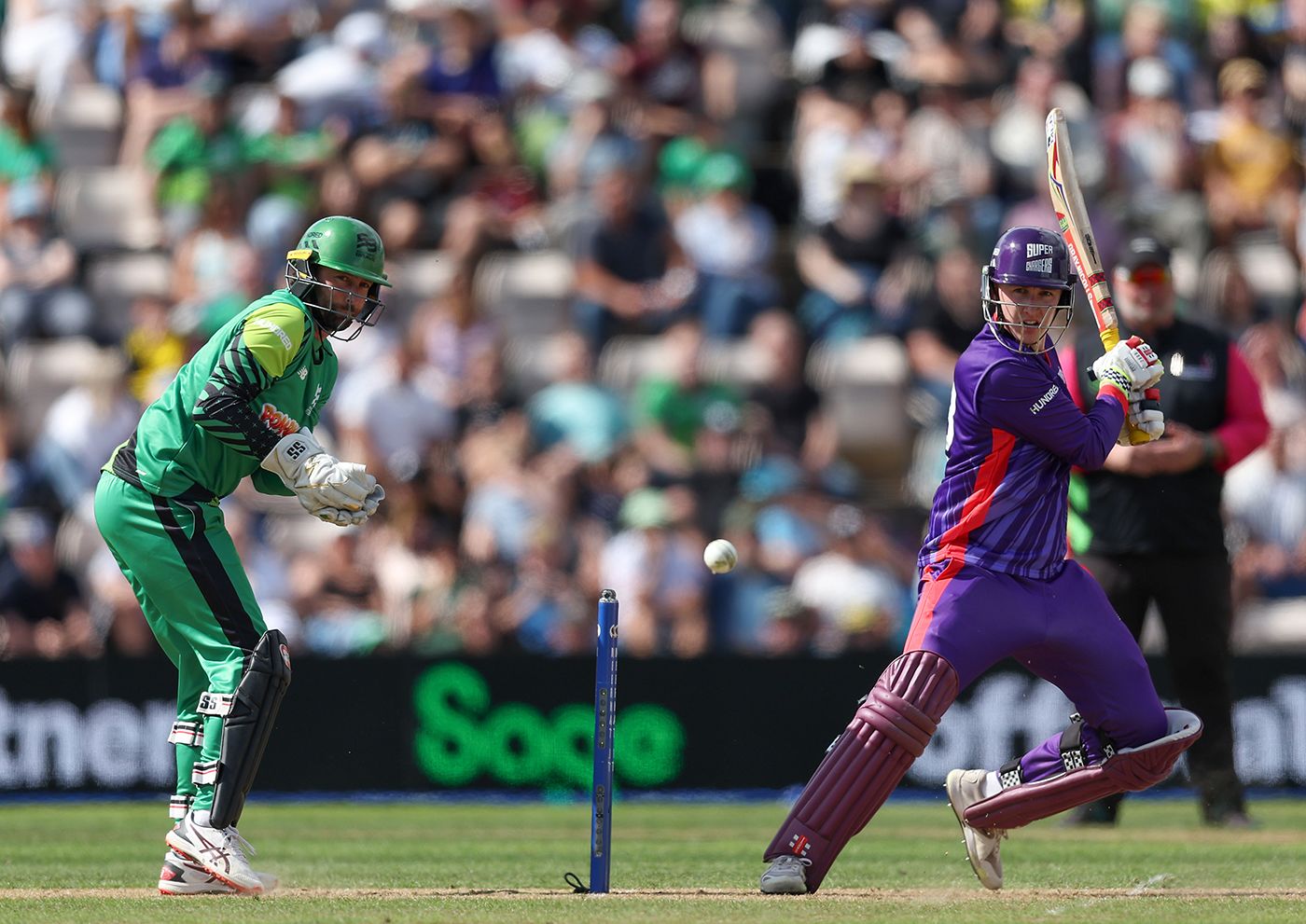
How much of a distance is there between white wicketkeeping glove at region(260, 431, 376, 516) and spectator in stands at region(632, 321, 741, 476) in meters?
7.12

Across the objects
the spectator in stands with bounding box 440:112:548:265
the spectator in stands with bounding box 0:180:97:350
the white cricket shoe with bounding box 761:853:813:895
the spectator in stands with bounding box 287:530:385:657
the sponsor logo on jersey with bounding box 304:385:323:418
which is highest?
the spectator in stands with bounding box 440:112:548:265

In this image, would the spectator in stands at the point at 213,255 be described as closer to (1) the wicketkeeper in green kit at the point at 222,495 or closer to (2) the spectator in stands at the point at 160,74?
(2) the spectator in stands at the point at 160,74

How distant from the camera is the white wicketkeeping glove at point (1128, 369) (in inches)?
313

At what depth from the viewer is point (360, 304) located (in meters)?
8.12

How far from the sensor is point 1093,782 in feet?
25.6

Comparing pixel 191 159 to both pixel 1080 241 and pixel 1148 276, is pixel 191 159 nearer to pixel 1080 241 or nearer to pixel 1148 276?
pixel 1148 276

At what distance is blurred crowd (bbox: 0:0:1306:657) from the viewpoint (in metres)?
14.0

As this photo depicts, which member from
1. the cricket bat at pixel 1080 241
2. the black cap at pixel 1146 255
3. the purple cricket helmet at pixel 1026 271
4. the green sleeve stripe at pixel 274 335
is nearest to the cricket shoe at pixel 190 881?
the green sleeve stripe at pixel 274 335

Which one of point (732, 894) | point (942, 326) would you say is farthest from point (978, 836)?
point (942, 326)

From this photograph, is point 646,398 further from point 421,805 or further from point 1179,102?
point 1179,102

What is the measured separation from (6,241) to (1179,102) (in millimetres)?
9378

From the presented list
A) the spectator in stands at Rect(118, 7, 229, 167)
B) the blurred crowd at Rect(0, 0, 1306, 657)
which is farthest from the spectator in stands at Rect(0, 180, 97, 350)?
the spectator in stands at Rect(118, 7, 229, 167)

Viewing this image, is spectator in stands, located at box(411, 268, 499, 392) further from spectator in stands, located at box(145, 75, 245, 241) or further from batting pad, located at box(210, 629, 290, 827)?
batting pad, located at box(210, 629, 290, 827)

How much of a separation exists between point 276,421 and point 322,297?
59 centimetres
